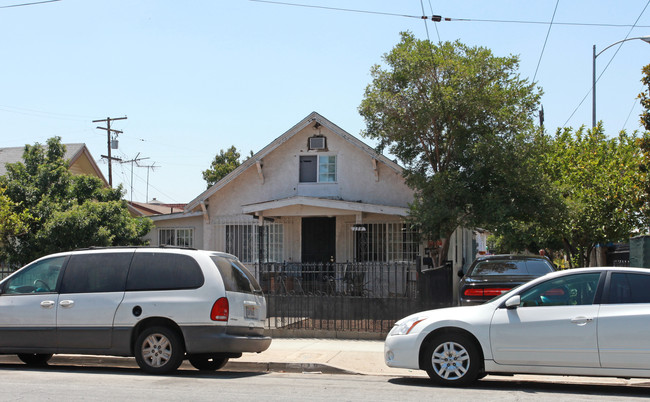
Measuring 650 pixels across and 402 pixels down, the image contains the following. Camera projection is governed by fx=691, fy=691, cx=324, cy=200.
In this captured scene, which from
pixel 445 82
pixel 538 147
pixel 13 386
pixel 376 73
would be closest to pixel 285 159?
pixel 376 73

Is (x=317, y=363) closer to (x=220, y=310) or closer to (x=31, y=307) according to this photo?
(x=220, y=310)

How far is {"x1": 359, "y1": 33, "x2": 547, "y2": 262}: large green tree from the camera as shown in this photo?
15359mm

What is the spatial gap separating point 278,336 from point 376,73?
22.9 feet

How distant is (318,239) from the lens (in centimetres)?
1973

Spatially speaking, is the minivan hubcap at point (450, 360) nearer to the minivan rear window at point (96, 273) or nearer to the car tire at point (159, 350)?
the car tire at point (159, 350)

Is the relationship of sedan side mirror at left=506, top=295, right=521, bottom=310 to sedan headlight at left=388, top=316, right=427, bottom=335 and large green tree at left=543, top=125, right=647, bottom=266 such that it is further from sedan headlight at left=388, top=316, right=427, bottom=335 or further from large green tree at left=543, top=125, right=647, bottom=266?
large green tree at left=543, top=125, right=647, bottom=266

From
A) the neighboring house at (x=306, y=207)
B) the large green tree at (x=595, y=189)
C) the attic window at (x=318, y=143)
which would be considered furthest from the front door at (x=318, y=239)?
the large green tree at (x=595, y=189)

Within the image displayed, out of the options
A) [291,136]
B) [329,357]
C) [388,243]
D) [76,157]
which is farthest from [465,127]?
[76,157]

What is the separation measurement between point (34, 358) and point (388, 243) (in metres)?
10.5

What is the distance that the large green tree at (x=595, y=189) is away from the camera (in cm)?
1919

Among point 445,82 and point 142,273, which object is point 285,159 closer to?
point 445,82

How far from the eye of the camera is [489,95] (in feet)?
50.5

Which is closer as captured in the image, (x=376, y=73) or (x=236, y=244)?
(x=376, y=73)

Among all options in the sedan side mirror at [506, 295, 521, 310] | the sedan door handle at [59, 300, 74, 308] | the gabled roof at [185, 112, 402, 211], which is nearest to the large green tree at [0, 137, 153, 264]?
the gabled roof at [185, 112, 402, 211]
